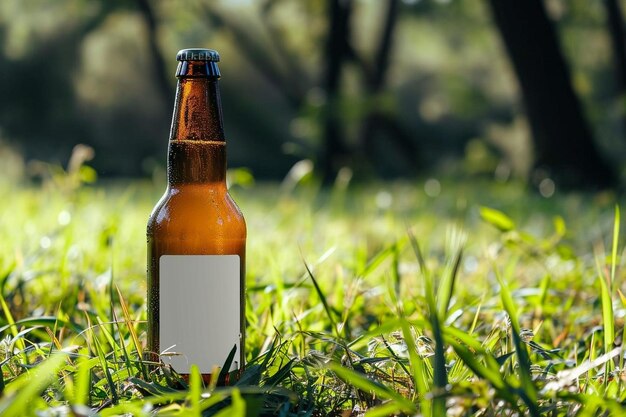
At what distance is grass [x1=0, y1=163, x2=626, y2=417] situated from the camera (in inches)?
35.6

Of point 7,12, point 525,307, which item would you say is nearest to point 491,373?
point 525,307

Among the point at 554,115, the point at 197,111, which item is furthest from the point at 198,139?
the point at 554,115

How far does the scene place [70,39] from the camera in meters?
15.7

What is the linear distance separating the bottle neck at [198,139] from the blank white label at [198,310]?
0.19m

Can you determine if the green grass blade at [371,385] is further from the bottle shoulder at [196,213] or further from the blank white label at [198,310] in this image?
the bottle shoulder at [196,213]

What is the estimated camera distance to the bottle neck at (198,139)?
1317 mm

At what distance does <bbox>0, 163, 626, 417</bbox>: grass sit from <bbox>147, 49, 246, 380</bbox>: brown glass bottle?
0.05m

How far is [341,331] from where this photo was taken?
1.36 m

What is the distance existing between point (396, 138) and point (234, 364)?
10742 mm

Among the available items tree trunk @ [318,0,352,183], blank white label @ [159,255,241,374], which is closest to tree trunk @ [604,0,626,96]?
tree trunk @ [318,0,352,183]

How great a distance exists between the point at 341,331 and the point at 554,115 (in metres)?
5.82

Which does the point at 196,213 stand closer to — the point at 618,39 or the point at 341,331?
the point at 341,331

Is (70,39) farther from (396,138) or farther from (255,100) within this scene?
(396,138)

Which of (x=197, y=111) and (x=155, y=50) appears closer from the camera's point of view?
(x=197, y=111)
